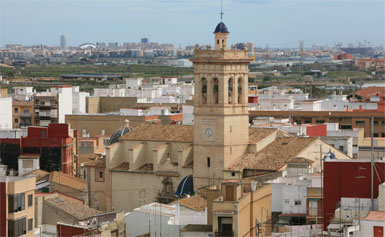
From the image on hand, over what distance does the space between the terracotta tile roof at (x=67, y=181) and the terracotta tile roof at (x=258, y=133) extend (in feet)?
19.2

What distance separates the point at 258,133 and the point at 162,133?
12.2ft

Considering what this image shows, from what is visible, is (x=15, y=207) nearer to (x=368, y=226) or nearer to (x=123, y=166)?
(x=368, y=226)

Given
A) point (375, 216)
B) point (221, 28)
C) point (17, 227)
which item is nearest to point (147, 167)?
point (221, 28)

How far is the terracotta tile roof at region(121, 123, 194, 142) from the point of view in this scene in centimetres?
3988

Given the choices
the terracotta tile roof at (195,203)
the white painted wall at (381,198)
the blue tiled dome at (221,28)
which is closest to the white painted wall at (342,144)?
the blue tiled dome at (221,28)

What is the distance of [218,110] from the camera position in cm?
3753

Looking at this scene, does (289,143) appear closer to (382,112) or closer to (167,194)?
(167,194)

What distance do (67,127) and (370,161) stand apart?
2120 cm

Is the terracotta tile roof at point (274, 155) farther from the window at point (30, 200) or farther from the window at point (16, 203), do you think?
the window at point (16, 203)

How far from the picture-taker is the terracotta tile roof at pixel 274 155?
35.9m

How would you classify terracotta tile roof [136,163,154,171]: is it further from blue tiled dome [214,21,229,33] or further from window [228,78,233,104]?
blue tiled dome [214,21,229,33]

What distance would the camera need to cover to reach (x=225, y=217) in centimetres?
2283

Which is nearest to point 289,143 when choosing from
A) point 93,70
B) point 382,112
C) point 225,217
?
point 225,217

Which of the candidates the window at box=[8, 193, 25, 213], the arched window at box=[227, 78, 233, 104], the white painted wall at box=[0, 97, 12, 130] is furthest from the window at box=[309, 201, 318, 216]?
the white painted wall at box=[0, 97, 12, 130]
